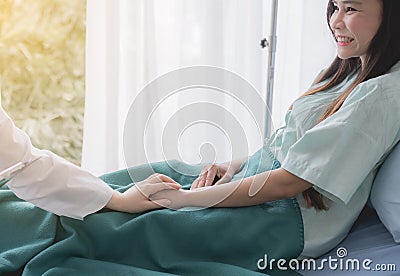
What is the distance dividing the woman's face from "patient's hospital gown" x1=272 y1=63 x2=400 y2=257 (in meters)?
0.10

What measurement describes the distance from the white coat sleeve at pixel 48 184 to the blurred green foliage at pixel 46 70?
5.59 ft

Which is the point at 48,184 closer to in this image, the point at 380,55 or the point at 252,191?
the point at 252,191

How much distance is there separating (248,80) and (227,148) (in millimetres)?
293

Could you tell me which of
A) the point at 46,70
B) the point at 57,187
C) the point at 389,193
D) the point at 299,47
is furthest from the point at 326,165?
the point at 46,70

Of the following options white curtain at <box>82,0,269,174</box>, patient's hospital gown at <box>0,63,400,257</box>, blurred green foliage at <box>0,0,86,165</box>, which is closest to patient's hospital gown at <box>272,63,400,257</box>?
patient's hospital gown at <box>0,63,400,257</box>

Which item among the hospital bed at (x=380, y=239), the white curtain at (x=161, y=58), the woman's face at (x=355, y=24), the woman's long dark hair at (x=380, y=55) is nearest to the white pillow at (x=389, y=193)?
the hospital bed at (x=380, y=239)

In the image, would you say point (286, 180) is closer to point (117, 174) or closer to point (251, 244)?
point (251, 244)

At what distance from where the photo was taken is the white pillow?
133 centimetres

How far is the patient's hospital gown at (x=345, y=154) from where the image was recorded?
1.32 metres

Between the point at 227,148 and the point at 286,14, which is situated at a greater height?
the point at 286,14

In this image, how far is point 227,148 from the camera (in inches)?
101

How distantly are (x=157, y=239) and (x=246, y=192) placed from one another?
21 cm

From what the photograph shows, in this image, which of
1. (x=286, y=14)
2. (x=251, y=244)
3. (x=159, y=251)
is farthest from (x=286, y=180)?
(x=286, y=14)

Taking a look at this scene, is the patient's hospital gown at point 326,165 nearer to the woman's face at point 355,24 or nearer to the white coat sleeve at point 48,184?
the white coat sleeve at point 48,184
